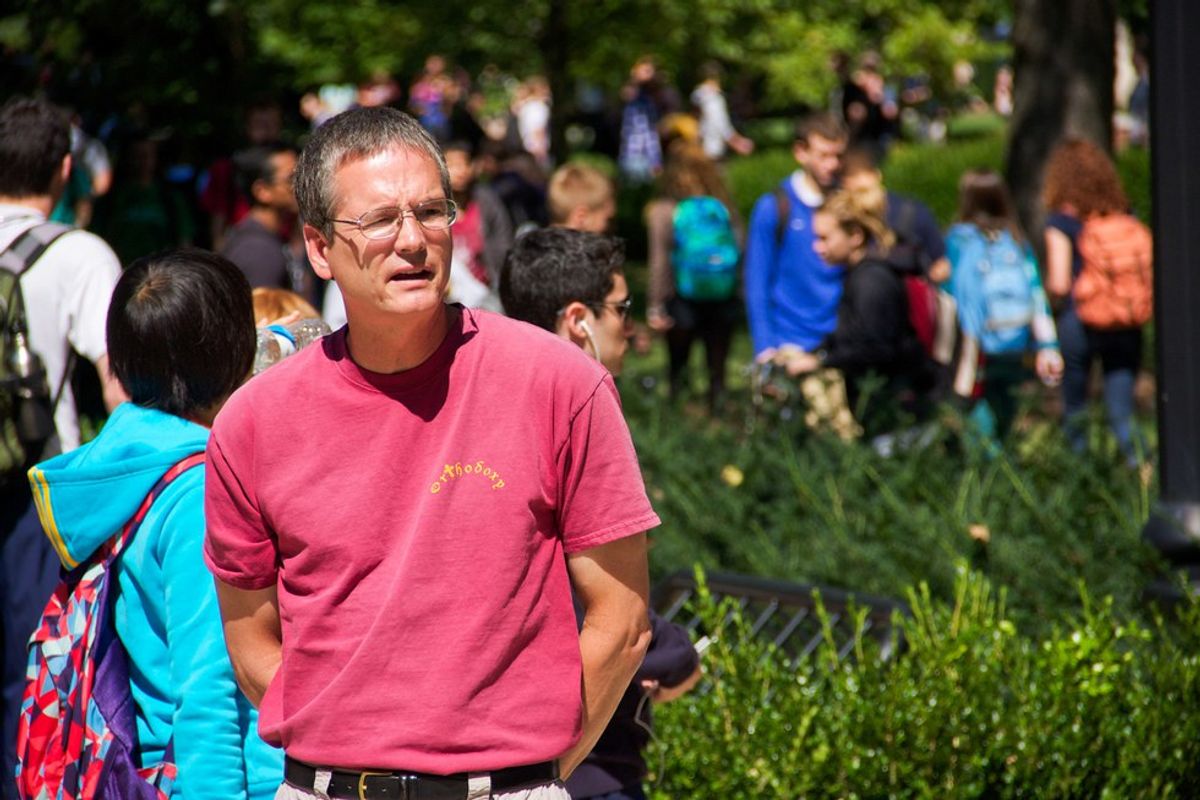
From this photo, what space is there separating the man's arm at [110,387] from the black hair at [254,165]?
10.7ft

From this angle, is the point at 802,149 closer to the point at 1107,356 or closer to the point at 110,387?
the point at 1107,356

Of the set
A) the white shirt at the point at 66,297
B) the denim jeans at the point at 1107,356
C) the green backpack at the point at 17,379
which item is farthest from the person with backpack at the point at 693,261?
the green backpack at the point at 17,379

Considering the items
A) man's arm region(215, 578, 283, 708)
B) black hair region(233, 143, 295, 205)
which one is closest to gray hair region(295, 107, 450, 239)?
man's arm region(215, 578, 283, 708)

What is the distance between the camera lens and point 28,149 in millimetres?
4492

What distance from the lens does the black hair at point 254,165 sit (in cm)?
769

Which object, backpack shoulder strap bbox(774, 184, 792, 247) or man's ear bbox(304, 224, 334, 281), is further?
backpack shoulder strap bbox(774, 184, 792, 247)

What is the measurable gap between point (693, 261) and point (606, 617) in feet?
25.0

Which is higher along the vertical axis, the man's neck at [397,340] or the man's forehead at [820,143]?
the man's neck at [397,340]

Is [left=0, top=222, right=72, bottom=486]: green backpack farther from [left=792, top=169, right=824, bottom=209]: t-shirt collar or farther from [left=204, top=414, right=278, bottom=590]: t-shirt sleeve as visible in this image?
[left=792, top=169, right=824, bottom=209]: t-shirt collar

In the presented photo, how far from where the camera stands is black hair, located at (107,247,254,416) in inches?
118

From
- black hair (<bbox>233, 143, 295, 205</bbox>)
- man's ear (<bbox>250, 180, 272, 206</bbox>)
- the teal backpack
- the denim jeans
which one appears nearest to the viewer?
man's ear (<bbox>250, 180, 272, 206</bbox>)

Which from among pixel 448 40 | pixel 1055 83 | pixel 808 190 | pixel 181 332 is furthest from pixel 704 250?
pixel 448 40

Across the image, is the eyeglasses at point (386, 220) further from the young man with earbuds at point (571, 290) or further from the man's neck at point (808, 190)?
the man's neck at point (808, 190)

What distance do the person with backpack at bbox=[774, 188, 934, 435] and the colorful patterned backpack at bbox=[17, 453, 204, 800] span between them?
443 cm
